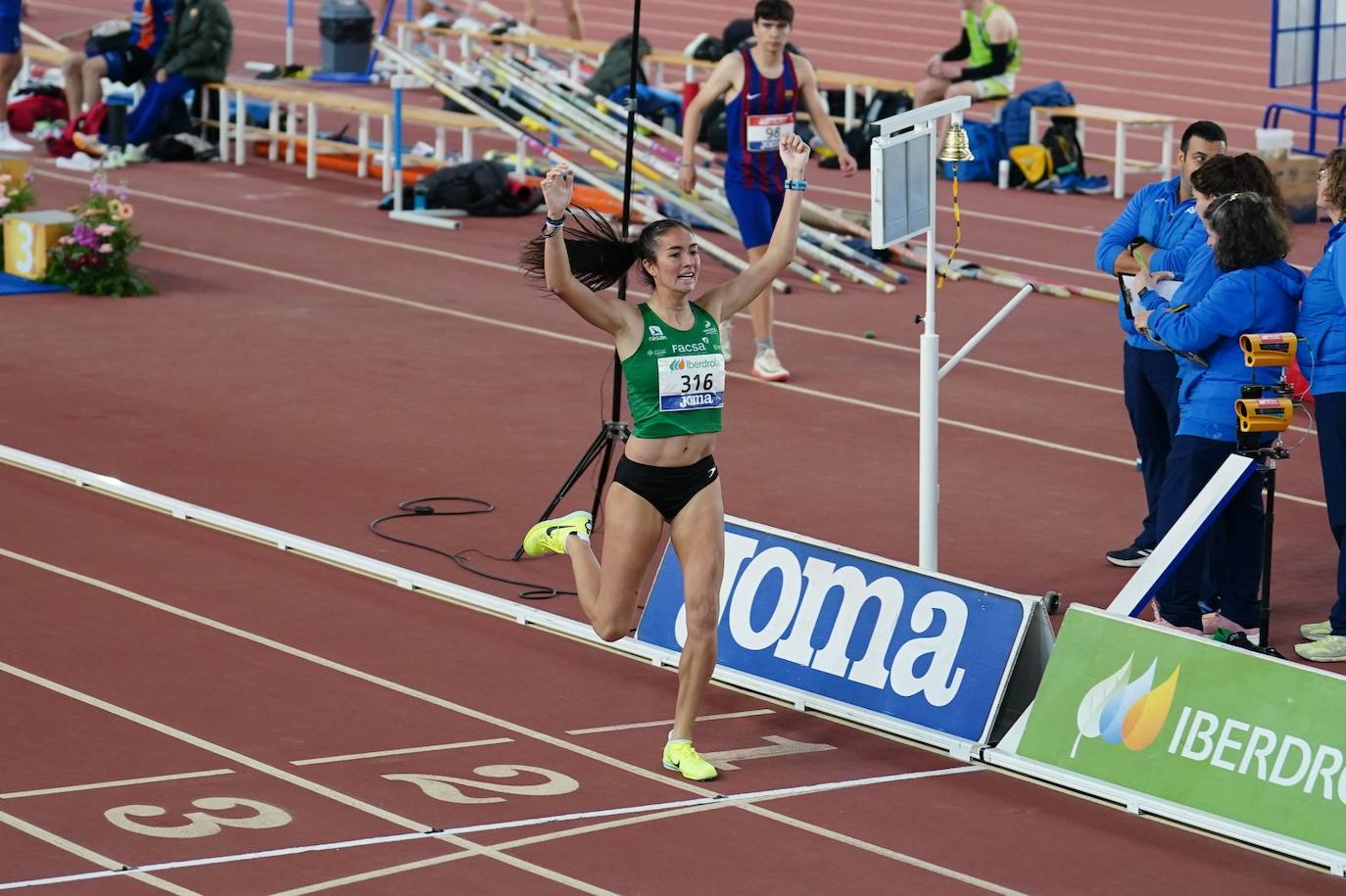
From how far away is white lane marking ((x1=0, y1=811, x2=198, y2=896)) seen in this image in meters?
5.91

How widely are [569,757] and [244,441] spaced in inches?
184

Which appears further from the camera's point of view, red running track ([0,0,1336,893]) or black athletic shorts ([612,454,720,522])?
black athletic shorts ([612,454,720,522])

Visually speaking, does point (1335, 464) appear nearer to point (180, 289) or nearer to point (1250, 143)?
point (180, 289)

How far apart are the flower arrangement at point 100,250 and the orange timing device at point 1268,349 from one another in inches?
372

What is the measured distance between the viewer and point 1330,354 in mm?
8188

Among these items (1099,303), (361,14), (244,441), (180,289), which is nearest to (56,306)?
(180,289)

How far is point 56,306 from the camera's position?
1459 cm

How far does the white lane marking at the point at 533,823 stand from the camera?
6031 mm

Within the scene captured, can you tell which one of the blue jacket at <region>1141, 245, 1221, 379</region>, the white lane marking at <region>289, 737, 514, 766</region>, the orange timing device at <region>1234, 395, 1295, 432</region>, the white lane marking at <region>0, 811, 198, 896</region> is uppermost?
the blue jacket at <region>1141, 245, 1221, 379</region>

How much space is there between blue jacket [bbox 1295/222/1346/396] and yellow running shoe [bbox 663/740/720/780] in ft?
9.76

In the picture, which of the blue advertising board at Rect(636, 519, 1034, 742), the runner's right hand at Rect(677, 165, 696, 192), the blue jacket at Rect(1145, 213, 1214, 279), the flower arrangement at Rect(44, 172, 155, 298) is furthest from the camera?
the flower arrangement at Rect(44, 172, 155, 298)

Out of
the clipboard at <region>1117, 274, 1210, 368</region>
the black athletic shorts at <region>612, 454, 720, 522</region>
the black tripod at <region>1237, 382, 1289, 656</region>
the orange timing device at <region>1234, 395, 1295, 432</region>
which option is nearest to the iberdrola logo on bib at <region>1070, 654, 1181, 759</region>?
the black tripod at <region>1237, 382, 1289, 656</region>

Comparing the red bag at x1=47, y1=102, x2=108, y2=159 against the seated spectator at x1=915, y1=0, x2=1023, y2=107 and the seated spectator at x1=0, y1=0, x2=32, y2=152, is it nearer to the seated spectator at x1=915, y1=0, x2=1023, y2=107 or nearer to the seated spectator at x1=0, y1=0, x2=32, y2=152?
the seated spectator at x1=0, y1=0, x2=32, y2=152

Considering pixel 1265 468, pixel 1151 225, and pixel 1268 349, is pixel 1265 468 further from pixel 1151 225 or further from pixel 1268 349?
pixel 1151 225
